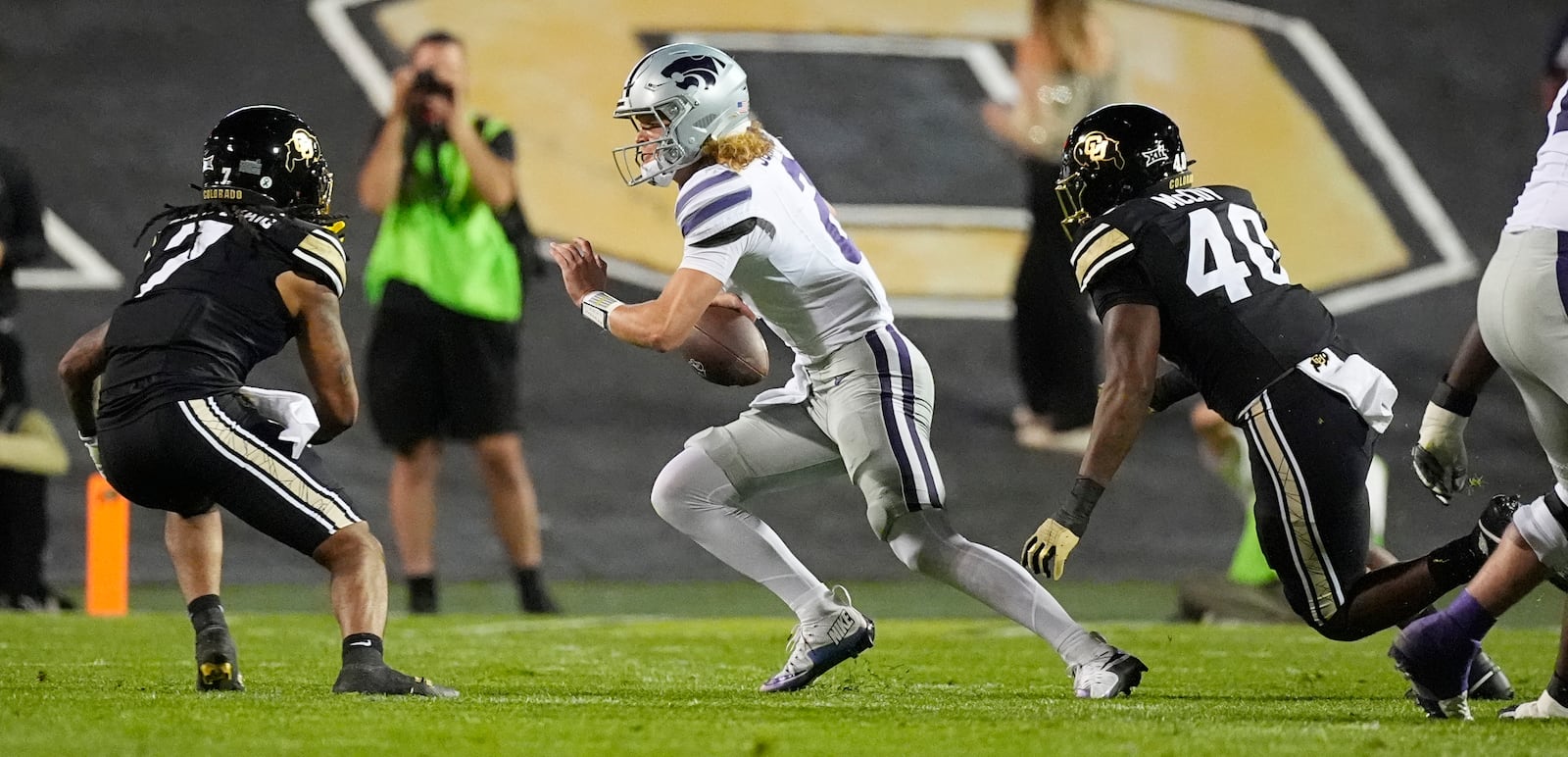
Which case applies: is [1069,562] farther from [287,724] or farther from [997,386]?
[287,724]

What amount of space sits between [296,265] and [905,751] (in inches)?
73.1

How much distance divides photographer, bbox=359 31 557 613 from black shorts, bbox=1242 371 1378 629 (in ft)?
13.3

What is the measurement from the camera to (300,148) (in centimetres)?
438

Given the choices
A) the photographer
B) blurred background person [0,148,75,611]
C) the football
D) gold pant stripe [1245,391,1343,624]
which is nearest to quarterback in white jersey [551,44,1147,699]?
the football

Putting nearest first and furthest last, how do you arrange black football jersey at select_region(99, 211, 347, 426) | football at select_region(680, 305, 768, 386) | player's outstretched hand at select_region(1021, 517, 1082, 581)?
player's outstretched hand at select_region(1021, 517, 1082, 581) → black football jersey at select_region(99, 211, 347, 426) → football at select_region(680, 305, 768, 386)

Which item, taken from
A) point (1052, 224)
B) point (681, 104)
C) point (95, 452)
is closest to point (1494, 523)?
point (681, 104)

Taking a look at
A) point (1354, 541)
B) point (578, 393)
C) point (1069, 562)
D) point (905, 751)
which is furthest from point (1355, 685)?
point (578, 393)

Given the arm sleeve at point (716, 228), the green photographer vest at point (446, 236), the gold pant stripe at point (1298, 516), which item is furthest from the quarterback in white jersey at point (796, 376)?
the green photographer vest at point (446, 236)

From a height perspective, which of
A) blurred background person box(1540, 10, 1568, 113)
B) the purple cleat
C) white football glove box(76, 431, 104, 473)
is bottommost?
the purple cleat

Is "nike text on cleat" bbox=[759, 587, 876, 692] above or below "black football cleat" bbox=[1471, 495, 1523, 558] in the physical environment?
below

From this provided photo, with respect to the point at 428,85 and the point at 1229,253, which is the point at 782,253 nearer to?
the point at 1229,253

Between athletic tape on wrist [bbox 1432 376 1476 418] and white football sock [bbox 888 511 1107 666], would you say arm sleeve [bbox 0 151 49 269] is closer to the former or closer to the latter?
white football sock [bbox 888 511 1107 666]

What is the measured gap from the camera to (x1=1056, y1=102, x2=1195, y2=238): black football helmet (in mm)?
4309

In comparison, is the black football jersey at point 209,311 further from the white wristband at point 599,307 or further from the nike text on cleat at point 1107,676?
the nike text on cleat at point 1107,676
